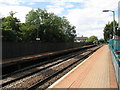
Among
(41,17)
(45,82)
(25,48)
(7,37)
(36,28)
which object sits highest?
(41,17)

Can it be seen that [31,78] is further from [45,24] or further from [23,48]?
[45,24]

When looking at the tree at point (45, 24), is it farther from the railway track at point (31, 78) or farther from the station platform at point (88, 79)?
the station platform at point (88, 79)

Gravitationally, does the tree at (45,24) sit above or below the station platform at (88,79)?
above

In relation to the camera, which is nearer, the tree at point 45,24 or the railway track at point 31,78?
the railway track at point 31,78

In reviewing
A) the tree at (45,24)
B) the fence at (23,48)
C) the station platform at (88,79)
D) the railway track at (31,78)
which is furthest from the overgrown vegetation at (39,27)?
the station platform at (88,79)

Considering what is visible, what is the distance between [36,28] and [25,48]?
9.84 metres

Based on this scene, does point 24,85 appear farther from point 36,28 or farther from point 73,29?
point 73,29

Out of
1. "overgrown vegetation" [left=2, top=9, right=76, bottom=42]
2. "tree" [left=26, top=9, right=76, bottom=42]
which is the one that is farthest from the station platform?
"tree" [left=26, top=9, right=76, bottom=42]

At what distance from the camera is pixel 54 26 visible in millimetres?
32594

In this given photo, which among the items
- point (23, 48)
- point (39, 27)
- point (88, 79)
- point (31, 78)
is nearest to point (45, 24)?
point (39, 27)

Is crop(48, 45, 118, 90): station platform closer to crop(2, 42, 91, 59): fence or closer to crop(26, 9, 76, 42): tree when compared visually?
crop(2, 42, 91, 59): fence

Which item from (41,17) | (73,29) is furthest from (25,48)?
(73,29)

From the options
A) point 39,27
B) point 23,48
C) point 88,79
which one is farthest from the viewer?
point 39,27

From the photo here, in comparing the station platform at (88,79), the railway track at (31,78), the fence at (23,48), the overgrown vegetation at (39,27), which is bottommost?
the railway track at (31,78)
